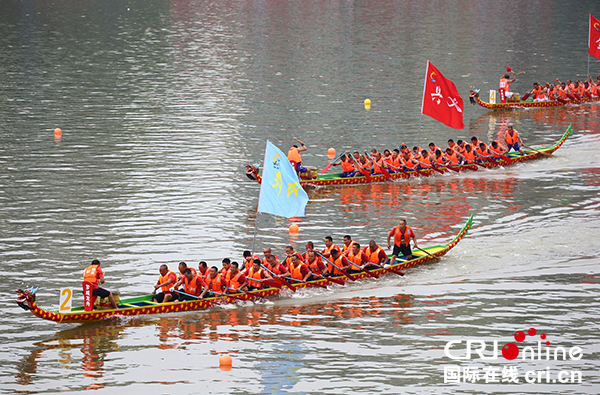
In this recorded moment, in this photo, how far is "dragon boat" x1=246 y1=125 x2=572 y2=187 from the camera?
115ft

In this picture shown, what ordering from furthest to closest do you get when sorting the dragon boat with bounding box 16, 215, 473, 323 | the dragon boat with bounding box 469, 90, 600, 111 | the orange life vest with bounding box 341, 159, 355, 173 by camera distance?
the dragon boat with bounding box 469, 90, 600, 111 < the orange life vest with bounding box 341, 159, 355, 173 < the dragon boat with bounding box 16, 215, 473, 323

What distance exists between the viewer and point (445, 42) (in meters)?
77.3

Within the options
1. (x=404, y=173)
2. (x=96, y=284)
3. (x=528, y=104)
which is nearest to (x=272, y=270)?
(x=96, y=284)

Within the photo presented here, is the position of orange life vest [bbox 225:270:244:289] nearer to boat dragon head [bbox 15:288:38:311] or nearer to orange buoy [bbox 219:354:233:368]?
orange buoy [bbox 219:354:233:368]

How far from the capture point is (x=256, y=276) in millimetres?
23656

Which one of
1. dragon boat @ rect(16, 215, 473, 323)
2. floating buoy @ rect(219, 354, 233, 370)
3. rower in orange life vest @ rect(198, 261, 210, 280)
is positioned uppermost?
rower in orange life vest @ rect(198, 261, 210, 280)

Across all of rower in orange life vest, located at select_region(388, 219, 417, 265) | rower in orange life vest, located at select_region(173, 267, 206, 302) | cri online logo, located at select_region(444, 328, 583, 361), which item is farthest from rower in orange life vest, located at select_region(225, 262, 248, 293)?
cri online logo, located at select_region(444, 328, 583, 361)

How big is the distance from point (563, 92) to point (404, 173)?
23.5 meters

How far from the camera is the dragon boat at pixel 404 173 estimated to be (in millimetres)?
34969

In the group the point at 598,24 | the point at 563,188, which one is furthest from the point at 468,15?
the point at 563,188

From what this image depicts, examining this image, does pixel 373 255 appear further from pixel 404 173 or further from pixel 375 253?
pixel 404 173

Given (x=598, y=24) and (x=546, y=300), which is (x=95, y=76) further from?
(x=546, y=300)

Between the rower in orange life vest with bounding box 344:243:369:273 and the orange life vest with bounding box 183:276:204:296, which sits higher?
the rower in orange life vest with bounding box 344:243:369:273

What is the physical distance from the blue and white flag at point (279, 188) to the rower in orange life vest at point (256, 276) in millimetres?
1790
